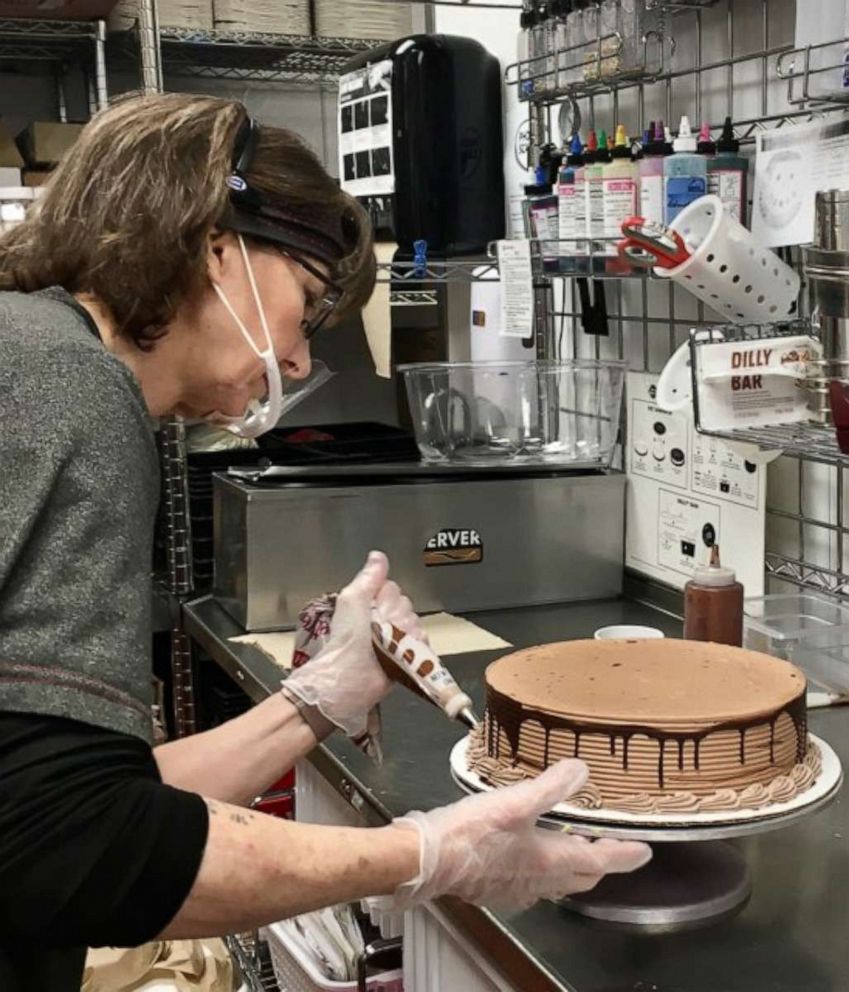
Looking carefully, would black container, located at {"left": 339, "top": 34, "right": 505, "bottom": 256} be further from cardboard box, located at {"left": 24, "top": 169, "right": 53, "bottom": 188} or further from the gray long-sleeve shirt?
the gray long-sleeve shirt

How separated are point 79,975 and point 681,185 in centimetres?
131

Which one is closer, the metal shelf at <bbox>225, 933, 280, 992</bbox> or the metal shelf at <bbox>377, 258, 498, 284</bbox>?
the metal shelf at <bbox>225, 933, 280, 992</bbox>

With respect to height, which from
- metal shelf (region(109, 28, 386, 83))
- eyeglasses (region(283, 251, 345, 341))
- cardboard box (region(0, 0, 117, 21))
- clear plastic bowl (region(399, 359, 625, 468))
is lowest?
clear plastic bowl (region(399, 359, 625, 468))

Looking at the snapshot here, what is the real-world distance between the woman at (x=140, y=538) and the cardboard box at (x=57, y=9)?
1.58 meters

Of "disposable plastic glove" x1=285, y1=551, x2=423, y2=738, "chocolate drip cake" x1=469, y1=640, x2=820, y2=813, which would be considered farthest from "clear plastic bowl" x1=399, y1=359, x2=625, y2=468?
"chocolate drip cake" x1=469, y1=640, x2=820, y2=813

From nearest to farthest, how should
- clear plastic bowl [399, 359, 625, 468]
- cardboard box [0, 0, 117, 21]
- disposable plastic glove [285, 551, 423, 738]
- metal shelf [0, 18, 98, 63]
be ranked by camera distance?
disposable plastic glove [285, 551, 423, 738] < clear plastic bowl [399, 359, 625, 468] < cardboard box [0, 0, 117, 21] < metal shelf [0, 18, 98, 63]

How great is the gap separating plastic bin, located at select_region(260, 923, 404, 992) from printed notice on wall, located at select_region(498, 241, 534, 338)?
1116 millimetres

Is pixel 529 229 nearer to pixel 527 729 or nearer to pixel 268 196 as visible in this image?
pixel 268 196

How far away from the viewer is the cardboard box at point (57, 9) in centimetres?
259

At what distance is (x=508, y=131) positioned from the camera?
2592 mm

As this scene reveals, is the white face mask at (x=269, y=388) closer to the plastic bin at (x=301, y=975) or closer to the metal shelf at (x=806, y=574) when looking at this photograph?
the plastic bin at (x=301, y=975)

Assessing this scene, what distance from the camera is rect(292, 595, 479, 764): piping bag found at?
1339mm

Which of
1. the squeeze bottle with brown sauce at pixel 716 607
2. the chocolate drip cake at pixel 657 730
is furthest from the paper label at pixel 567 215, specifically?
the chocolate drip cake at pixel 657 730

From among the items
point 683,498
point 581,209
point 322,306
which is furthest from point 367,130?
point 322,306
